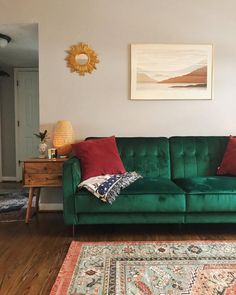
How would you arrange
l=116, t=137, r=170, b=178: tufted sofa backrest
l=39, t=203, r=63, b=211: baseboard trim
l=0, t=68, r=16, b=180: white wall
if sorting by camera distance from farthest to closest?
l=0, t=68, r=16, b=180: white wall < l=39, t=203, r=63, b=211: baseboard trim < l=116, t=137, r=170, b=178: tufted sofa backrest

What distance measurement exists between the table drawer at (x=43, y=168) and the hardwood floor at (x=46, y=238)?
21.5 inches

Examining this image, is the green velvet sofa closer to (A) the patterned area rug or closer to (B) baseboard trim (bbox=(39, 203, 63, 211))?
(A) the patterned area rug

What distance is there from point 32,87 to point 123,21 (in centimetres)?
277

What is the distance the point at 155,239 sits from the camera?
8.62 feet

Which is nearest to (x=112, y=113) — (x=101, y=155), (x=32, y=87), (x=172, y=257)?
(x=101, y=155)

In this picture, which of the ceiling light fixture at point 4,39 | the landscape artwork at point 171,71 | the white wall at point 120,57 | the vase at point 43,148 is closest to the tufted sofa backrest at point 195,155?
the white wall at point 120,57

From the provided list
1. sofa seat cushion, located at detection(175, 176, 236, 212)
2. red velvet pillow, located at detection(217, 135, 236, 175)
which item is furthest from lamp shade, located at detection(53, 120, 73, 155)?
red velvet pillow, located at detection(217, 135, 236, 175)

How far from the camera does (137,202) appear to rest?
2.56m

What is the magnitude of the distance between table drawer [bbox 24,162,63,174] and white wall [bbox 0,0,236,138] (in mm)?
580

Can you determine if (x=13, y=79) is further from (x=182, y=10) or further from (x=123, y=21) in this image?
(x=182, y=10)

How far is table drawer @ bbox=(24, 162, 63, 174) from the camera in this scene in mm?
3053

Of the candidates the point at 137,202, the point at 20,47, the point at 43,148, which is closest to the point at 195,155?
the point at 137,202

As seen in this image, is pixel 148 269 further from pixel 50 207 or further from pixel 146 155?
pixel 50 207

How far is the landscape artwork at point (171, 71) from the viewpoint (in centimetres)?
346
